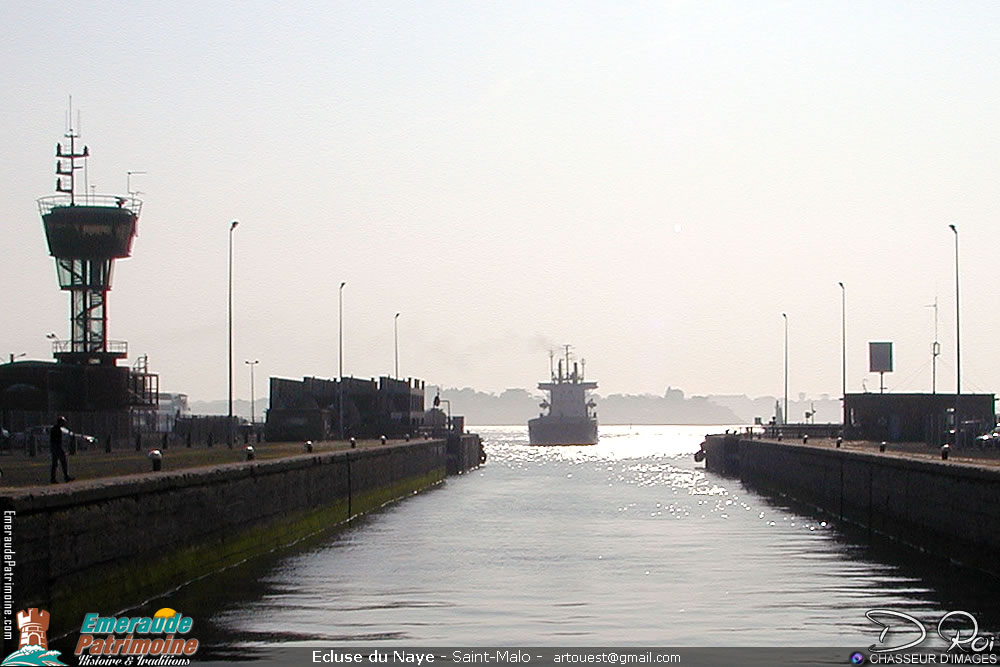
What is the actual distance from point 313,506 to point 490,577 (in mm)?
20232

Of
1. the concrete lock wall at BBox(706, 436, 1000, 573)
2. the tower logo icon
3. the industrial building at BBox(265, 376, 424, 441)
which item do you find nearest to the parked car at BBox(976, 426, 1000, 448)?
the concrete lock wall at BBox(706, 436, 1000, 573)

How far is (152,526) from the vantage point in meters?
37.7

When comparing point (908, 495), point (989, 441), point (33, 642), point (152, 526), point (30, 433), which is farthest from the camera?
point (989, 441)

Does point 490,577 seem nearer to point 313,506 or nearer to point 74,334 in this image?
point 313,506

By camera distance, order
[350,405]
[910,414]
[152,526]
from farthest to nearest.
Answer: [350,405], [910,414], [152,526]

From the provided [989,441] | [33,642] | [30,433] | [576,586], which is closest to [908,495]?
[576,586]

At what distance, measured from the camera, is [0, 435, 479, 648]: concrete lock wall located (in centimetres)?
2931

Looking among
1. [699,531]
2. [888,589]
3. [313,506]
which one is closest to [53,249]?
[313,506]

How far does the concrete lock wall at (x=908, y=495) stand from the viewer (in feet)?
136

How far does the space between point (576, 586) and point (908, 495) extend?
17479mm

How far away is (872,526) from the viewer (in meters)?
58.7

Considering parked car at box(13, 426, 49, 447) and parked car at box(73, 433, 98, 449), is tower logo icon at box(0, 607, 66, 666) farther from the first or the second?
parked car at box(73, 433, 98, 449)

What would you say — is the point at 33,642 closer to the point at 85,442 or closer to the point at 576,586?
the point at 576,586

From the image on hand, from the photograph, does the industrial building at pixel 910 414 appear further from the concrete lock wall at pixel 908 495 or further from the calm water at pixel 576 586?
the calm water at pixel 576 586
